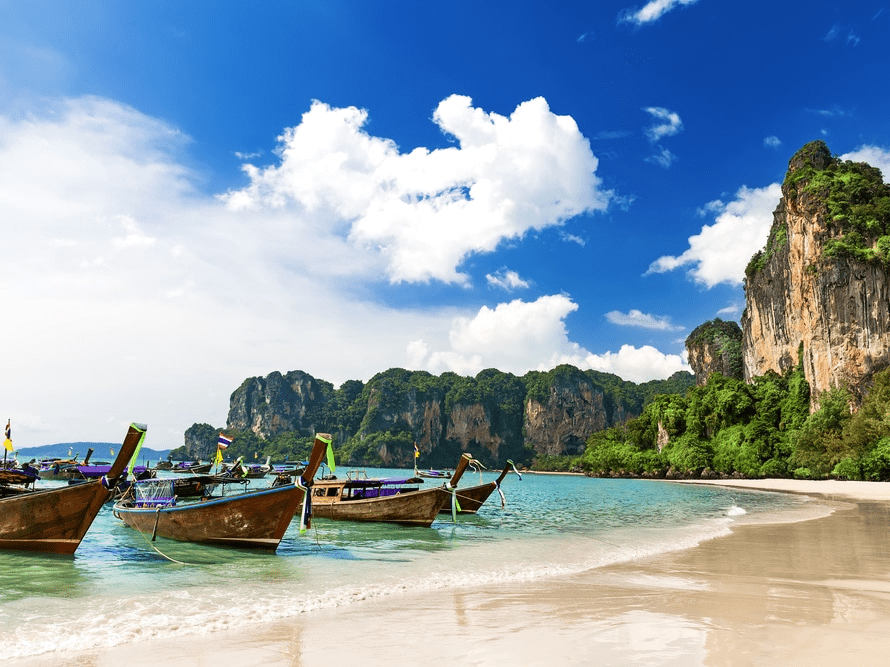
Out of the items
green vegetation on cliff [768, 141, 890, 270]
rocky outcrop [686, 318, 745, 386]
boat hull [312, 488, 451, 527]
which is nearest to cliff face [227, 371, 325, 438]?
rocky outcrop [686, 318, 745, 386]

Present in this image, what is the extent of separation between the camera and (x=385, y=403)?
542ft

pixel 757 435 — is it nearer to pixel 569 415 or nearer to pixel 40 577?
pixel 40 577

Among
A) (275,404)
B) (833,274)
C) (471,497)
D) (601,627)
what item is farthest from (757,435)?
(275,404)

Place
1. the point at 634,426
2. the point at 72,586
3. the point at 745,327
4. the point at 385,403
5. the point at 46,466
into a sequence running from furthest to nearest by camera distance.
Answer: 1. the point at 385,403
2. the point at 634,426
3. the point at 745,327
4. the point at 46,466
5. the point at 72,586

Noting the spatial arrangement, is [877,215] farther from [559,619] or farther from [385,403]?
[385,403]

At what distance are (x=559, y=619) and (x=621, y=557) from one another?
6.66 meters

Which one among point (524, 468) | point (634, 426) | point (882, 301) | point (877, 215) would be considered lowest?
point (524, 468)

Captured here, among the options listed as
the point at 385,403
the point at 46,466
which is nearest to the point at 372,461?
the point at 385,403

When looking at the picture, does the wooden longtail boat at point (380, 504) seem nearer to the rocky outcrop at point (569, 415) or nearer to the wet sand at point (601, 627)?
the wet sand at point (601, 627)

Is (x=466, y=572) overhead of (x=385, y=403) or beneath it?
beneath

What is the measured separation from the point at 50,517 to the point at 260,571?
16.4ft

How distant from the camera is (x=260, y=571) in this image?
35.5 ft

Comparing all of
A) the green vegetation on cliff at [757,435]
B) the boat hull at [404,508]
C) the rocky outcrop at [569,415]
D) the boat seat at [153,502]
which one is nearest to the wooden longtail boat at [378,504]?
the boat hull at [404,508]

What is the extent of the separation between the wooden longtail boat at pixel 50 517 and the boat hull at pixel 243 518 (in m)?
1.72
